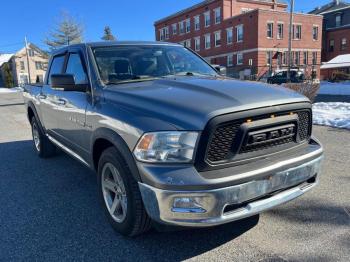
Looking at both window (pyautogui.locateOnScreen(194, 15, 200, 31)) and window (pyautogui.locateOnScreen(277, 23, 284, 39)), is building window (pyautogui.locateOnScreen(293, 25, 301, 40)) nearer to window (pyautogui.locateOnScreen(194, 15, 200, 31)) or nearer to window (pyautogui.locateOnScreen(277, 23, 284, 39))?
window (pyautogui.locateOnScreen(277, 23, 284, 39))

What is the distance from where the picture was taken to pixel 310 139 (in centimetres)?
345

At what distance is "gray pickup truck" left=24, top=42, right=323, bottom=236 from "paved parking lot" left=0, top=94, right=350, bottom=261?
0.27 meters

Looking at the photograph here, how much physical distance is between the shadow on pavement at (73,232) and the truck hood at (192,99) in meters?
1.20

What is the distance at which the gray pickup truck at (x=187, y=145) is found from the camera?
2.55 metres

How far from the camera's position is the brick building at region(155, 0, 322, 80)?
134 feet

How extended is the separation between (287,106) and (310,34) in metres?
47.1

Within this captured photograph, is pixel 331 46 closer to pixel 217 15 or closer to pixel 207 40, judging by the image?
pixel 217 15

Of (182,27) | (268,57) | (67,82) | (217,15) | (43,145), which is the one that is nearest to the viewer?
(67,82)

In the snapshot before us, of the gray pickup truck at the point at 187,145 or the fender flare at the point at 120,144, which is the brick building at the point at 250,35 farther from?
the fender flare at the point at 120,144

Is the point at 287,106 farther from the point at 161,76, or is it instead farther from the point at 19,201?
the point at 19,201

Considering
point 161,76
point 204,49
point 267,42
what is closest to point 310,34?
point 267,42

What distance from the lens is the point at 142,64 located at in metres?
4.02

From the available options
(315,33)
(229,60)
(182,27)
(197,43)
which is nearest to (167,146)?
(229,60)

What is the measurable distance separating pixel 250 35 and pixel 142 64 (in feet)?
131
